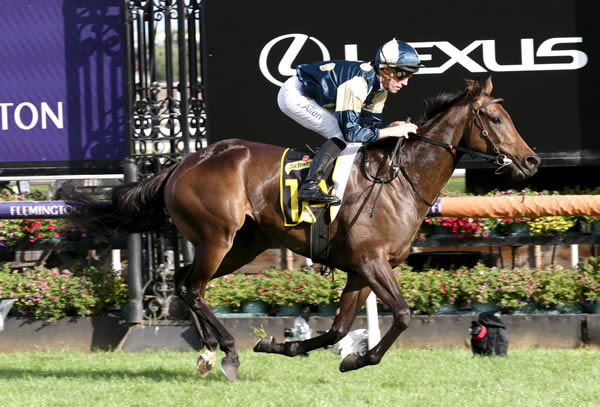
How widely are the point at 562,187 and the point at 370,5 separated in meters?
2.39

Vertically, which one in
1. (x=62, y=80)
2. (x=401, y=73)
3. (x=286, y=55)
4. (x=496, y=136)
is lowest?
(x=496, y=136)

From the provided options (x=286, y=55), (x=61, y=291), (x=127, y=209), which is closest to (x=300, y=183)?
(x=127, y=209)

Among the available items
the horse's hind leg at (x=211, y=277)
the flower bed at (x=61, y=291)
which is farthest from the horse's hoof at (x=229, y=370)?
the flower bed at (x=61, y=291)

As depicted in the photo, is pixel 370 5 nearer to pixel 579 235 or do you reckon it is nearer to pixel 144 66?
pixel 144 66

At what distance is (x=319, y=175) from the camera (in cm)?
534

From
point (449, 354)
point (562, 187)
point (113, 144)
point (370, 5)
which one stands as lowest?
point (449, 354)

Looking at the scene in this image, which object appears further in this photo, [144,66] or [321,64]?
[144,66]

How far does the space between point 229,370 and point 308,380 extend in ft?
1.69

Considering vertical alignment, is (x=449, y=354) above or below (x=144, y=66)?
below

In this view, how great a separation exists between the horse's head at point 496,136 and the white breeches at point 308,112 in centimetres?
85

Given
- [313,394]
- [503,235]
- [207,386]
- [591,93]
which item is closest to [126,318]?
[207,386]

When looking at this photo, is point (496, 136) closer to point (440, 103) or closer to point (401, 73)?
point (440, 103)

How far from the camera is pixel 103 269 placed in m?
7.42

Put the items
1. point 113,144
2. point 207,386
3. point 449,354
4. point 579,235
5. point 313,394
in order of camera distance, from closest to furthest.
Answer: point 313,394, point 207,386, point 449,354, point 579,235, point 113,144
